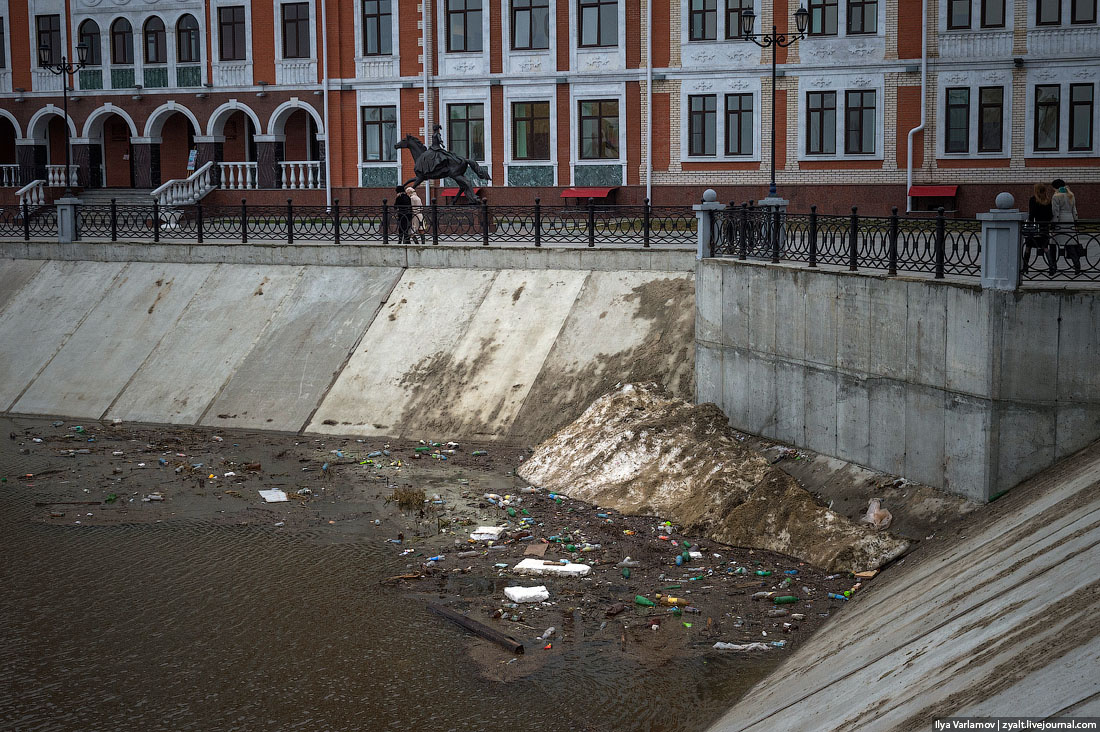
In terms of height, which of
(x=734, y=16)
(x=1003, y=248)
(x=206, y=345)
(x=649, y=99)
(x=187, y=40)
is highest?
(x=187, y=40)

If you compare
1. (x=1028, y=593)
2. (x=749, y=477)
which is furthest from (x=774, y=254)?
(x=1028, y=593)

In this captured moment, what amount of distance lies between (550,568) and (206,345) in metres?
11.7

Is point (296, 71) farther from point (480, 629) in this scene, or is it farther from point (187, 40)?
point (480, 629)

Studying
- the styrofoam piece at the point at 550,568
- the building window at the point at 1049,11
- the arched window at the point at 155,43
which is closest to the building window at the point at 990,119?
the building window at the point at 1049,11

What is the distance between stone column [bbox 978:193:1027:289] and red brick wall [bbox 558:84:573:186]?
2222cm

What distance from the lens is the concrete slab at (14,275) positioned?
25547 millimetres

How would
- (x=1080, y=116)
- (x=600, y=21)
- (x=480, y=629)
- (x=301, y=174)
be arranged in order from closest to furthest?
(x=480, y=629) → (x=1080, y=116) → (x=600, y=21) → (x=301, y=174)

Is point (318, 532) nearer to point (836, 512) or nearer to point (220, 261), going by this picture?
point (836, 512)

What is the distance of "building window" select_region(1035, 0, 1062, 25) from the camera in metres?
29.7

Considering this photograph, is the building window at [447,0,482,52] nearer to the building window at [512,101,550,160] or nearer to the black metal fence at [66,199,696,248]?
the building window at [512,101,550,160]

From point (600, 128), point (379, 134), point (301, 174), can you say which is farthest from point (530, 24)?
point (301, 174)

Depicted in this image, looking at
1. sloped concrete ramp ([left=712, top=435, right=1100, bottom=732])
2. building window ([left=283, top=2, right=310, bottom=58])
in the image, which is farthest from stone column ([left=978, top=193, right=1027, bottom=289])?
building window ([left=283, top=2, right=310, bottom=58])

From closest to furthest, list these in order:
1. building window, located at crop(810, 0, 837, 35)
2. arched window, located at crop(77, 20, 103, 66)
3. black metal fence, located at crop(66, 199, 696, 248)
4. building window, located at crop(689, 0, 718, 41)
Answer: black metal fence, located at crop(66, 199, 696, 248) → building window, located at crop(810, 0, 837, 35) → building window, located at crop(689, 0, 718, 41) → arched window, located at crop(77, 20, 103, 66)

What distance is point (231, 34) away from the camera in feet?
121
